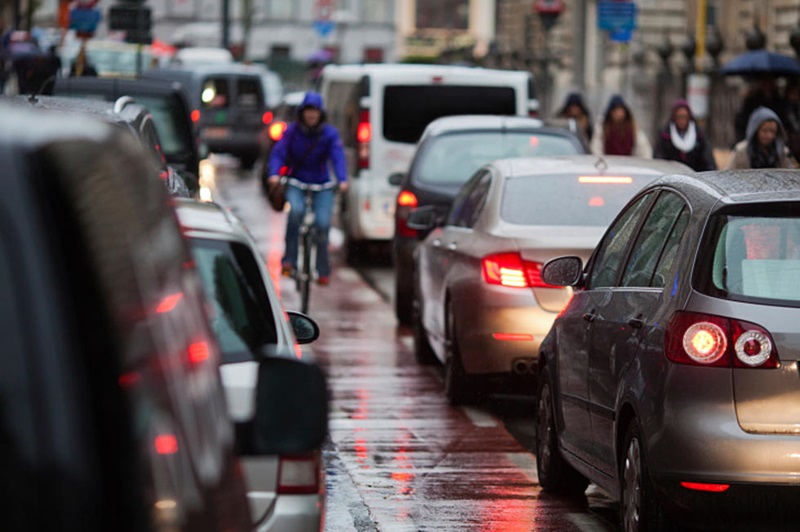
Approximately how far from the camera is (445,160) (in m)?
16.3

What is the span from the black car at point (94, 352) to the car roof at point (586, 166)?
359 inches

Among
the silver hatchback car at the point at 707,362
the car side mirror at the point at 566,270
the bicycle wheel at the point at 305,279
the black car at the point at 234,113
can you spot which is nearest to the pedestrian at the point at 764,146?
the bicycle wheel at the point at 305,279

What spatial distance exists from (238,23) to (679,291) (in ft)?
336

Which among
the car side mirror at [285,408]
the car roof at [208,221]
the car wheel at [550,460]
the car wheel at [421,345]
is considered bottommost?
the car wheel at [421,345]

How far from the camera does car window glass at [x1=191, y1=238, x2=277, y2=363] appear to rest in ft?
19.1

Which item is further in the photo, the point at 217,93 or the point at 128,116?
the point at 217,93

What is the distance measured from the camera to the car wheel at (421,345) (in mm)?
13953

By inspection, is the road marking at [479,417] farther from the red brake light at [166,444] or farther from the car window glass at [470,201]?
the red brake light at [166,444]

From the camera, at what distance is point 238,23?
354 feet

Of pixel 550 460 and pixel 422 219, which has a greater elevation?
pixel 422 219

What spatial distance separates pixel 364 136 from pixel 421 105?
677mm

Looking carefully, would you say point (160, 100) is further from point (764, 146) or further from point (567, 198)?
point (567, 198)

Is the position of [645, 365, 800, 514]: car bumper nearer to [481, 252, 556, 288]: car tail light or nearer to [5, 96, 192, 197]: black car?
[5, 96, 192, 197]: black car

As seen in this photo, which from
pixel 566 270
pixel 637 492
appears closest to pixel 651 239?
pixel 566 270
